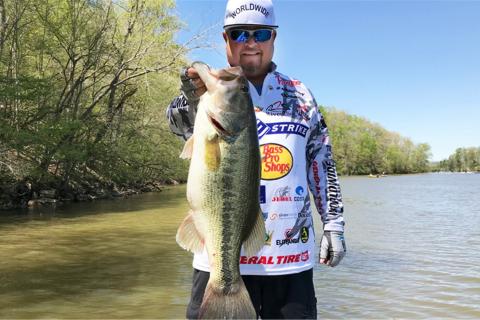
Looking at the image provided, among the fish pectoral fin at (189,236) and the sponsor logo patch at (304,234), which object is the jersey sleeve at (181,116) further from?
the sponsor logo patch at (304,234)

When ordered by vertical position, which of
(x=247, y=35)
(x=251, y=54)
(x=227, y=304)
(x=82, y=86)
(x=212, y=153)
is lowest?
(x=227, y=304)

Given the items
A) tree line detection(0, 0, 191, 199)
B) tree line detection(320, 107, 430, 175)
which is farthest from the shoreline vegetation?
tree line detection(320, 107, 430, 175)

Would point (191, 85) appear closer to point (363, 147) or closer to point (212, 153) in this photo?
point (212, 153)

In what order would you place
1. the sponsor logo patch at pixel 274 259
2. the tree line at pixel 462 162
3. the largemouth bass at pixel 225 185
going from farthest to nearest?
the tree line at pixel 462 162
the sponsor logo patch at pixel 274 259
the largemouth bass at pixel 225 185

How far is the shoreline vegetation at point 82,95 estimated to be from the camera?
68.5 ft

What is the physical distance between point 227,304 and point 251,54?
4.73 ft

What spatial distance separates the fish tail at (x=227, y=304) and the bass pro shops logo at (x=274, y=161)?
65 centimetres

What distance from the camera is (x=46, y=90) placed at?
2092cm

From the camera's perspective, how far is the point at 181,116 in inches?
115

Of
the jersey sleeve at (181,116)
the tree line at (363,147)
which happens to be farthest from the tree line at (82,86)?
the tree line at (363,147)

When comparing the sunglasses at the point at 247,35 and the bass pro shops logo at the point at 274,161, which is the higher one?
the sunglasses at the point at 247,35

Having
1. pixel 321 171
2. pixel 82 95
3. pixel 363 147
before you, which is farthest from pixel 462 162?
pixel 321 171

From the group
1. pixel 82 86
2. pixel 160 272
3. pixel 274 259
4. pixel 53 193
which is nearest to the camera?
pixel 274 259

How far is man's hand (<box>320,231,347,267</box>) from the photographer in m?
2.92
